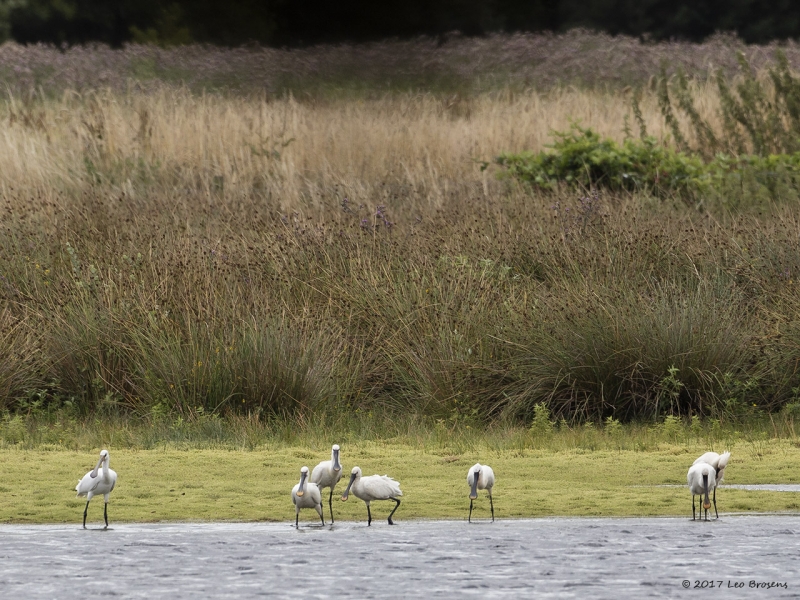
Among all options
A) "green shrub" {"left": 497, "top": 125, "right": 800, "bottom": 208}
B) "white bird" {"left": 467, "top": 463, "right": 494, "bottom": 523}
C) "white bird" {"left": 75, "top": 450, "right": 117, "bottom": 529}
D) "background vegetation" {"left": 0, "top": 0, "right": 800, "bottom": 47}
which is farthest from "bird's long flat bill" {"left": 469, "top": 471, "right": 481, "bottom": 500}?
"green shrub" {"left": 497, "top": 125, "right": 800, "bottom": 208}

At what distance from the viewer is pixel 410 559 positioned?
207 inches

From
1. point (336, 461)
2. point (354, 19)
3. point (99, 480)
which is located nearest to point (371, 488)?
point (336, 461)

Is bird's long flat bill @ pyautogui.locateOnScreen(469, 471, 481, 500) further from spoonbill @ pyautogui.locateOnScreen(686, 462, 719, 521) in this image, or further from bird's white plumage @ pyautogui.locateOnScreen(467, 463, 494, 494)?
spoonbill @ pyautogui.locateOnScreen(686, 462, 719, 521)

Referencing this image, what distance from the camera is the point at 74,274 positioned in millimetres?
12250

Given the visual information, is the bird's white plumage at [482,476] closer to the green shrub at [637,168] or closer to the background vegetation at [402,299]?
the background vegetation at [402,299]

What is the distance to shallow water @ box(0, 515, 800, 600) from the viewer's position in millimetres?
4754

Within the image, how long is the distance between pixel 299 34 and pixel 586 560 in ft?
30.3

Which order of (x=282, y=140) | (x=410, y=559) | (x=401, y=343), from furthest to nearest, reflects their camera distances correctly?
(x=282, y=140), (x=401, y=343), (x=410, y=559)

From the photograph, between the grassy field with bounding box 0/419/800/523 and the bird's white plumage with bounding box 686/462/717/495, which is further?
the grassy field with bounding box 0/419/800/523

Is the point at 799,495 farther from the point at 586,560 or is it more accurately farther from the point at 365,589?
the point at 365,589

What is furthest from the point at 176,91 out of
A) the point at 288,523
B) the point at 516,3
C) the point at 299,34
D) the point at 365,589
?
the point at 365,589

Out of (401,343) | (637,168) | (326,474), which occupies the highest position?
(637,168)

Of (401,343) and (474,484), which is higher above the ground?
(401,343)

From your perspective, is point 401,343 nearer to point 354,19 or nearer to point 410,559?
point 354,19
